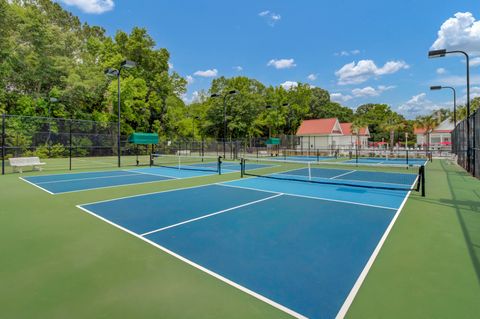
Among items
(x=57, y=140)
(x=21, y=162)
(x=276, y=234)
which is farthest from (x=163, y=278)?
(x=57, y=140)

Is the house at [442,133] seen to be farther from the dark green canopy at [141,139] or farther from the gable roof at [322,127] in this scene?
the dark green canopy at [141,139]

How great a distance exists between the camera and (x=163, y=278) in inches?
132

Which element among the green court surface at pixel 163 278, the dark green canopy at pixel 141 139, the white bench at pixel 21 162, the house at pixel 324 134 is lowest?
the green court surface at pixel 163 278

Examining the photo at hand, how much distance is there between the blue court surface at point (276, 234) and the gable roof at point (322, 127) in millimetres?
40878

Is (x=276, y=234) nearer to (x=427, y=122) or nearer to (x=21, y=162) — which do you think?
(x=21, y=162)

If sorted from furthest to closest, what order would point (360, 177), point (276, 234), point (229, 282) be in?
point (360, 177)
point (276, 234)
point (229, 282)

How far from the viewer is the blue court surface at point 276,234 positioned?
312 cm

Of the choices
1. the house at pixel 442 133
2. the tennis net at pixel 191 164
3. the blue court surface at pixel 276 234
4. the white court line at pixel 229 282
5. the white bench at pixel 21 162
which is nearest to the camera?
the white court line at pixel 229 282

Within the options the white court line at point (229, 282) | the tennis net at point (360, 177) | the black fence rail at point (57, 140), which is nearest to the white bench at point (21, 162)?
the black fence rail at point (57, 140)

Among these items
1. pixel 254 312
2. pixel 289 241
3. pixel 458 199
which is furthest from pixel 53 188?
pixel 458 199

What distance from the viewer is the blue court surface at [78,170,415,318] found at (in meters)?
3.12

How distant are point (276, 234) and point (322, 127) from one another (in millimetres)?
47226

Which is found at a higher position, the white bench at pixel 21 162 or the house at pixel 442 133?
the house at pixel 442 133

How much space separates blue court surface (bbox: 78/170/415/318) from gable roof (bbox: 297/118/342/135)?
40878mm
